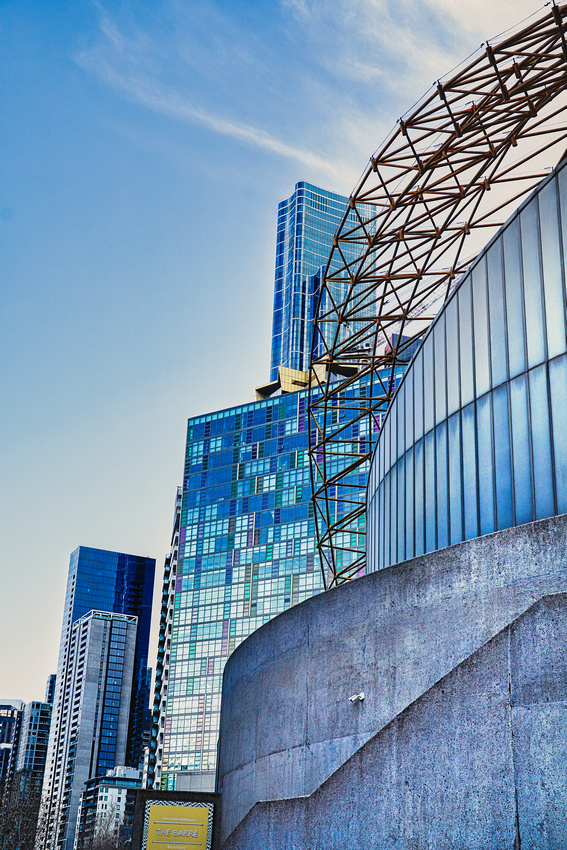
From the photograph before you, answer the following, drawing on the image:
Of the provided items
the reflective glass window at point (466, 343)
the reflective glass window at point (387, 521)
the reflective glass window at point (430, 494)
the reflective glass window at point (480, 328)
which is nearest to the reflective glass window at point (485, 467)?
the reflective glass window at point (480, 328)

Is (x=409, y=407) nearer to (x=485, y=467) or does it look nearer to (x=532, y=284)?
(x=485, y=467)

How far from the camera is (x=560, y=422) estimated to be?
845 inches

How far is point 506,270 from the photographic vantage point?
81.5 feet

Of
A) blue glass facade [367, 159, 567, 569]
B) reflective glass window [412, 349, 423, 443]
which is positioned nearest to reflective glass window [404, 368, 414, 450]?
blue glass facade [367, 159, 567, 569]

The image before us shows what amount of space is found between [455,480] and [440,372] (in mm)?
3846

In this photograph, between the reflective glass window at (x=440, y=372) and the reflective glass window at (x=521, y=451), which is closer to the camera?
the reflective glass window at (x=521, y=451)

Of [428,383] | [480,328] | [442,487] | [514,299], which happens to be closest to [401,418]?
[428,383]

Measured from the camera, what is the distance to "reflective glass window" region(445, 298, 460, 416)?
26.7 metres

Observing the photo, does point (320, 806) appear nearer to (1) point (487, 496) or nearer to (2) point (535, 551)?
(2) point (535, 551)

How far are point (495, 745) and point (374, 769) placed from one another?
8.83 ft

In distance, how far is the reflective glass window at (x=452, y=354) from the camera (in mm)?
26703

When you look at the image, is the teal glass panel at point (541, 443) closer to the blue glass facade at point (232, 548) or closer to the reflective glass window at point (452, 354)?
the reflective glass window at point (452, 354)

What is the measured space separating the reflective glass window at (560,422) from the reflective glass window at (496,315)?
2183 millimetres

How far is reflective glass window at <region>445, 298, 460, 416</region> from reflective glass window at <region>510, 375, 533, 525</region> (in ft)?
10.4
